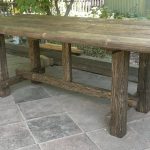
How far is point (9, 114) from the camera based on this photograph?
2730 millimetres

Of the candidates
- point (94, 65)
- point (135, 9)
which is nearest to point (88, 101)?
point (94, 65)

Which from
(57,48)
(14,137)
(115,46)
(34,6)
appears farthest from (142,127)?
(34,6)

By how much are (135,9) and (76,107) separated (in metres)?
6.50

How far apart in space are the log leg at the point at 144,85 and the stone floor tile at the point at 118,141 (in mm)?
379

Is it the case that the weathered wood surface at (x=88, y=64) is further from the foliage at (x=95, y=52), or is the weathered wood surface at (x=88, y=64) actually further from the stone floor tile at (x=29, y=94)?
the stone floor tile at (x=29, y=94)

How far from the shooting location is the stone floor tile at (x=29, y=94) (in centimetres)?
310

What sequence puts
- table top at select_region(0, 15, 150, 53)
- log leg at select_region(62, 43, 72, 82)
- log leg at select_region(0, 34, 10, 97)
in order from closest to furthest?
table top at select_region(0, 15, 150, 53) < log leg at select_region(62, 43, 72, 82) < log leg at select_region(0, 34, 10, 97)

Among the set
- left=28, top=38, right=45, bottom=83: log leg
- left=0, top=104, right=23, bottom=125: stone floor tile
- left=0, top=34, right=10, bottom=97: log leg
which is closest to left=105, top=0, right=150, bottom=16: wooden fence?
left=28, top=38, right=45, bottom=83: log leg

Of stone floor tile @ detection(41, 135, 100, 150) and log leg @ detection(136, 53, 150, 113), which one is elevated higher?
log leg @ detection(136, 53, 150, 113)

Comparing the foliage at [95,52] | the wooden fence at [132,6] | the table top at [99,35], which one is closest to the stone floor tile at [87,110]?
the table top at [99,35]

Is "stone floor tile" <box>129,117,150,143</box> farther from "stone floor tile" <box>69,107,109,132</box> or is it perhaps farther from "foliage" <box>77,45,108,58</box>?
"foliage" <box>77,45,108,58</box>

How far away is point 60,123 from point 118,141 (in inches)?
22.3

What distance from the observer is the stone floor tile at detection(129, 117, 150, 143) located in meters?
2.32

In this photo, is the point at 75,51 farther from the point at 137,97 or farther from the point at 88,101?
the point at 137,97
